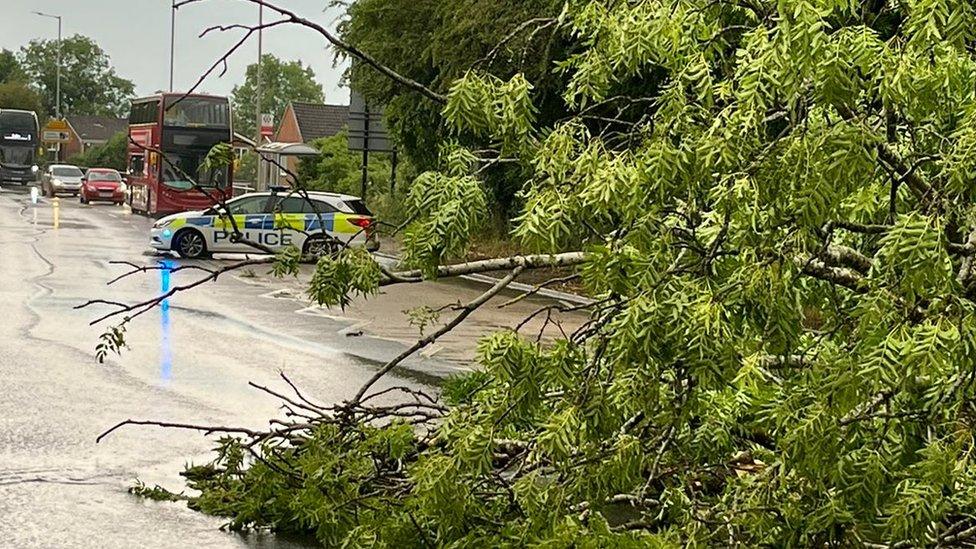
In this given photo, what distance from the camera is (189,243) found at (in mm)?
32438

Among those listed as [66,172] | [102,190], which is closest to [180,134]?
[102,190]

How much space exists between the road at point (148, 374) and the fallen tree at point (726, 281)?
8.11ft

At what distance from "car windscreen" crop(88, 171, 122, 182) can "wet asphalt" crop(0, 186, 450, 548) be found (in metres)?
41.6

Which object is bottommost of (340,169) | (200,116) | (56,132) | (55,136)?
(55,136)

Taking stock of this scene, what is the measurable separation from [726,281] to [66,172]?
75201mm

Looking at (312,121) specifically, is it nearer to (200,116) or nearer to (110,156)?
(110,156)

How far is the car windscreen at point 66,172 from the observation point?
7662 cm

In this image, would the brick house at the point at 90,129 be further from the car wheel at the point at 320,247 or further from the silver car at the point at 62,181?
the car wheel at the point at 320,247

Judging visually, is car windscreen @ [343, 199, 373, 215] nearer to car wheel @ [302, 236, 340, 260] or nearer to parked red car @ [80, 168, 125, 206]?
car wheel @ [302, 236, 340, 260]

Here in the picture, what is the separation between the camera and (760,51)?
17.3ft

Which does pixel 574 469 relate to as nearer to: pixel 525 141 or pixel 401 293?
pixel 525 141

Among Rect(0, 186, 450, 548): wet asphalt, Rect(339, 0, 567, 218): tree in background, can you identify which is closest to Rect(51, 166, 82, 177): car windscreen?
Rect(339, 0, 567, 218): tree in background

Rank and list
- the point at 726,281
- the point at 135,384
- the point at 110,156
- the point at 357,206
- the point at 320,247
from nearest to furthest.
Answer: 1. the point at 726,281
2. the point at 320,247
3. the point at 135,384
4. the point at 357,206
5. the point at 110,156

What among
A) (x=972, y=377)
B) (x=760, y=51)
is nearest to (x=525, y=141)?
(x=760, y=51)
